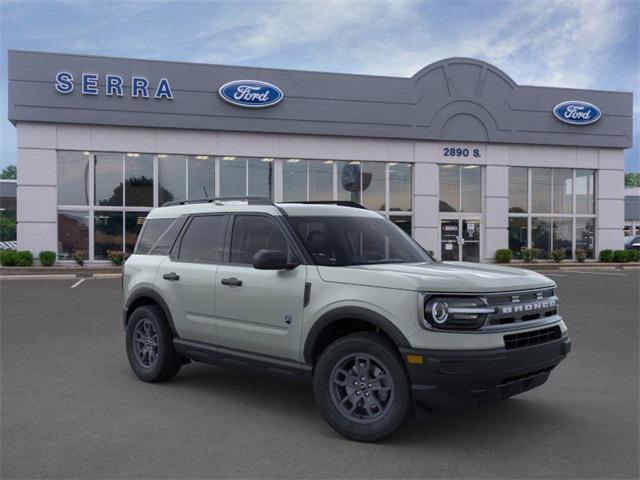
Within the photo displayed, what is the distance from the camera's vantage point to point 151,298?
678 centimetres

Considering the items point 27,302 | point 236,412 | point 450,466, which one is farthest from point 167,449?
point 27,302

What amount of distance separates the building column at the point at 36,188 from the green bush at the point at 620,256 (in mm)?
26714

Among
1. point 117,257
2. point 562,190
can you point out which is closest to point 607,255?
point 562,190

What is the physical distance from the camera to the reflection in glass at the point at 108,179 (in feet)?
82.3

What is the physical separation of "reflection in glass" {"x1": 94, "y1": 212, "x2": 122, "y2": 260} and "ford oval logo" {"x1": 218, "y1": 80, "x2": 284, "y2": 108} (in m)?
6.93

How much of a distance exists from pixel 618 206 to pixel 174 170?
22611 millimetres

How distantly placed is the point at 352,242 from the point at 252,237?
1.00 meters

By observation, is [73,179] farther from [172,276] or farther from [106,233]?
[172,276]

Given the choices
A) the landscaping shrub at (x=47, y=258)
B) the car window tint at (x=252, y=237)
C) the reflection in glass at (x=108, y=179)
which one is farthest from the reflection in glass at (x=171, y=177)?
the car window tint at (x=252, y=237)

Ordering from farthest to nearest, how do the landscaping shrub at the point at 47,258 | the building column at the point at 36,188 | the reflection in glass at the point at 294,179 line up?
1. the reflection in glass at the point at 294,179
2. the building column at the point at 36,188
3. the landscaping shrub at the point at 47,258

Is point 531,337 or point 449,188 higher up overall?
point 449,188

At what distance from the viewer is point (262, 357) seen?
5.44 m

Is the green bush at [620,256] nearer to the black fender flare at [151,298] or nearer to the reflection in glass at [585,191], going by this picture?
the reflection in glass at [585,191]

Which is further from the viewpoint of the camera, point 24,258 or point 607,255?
point 607,255
